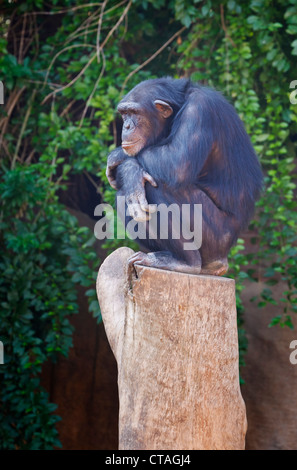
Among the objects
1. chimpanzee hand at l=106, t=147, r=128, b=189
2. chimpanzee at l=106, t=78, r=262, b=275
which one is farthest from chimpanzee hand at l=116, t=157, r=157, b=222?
chimpanzee hand at l=106, t=147, r=128, b=189

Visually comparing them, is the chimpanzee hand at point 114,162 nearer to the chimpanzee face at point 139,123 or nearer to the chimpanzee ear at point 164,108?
the chimpanzee face at point 139,123

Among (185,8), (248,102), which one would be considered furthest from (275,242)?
(185,8)

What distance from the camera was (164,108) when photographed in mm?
2502

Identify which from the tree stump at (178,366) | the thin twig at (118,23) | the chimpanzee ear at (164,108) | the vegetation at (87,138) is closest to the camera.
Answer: the tree stump at (178,366)

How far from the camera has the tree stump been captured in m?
2.06

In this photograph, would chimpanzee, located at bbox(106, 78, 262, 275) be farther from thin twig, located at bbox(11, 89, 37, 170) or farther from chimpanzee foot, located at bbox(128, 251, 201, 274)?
thin twig, located at bbox(11, 89, 37, 170)

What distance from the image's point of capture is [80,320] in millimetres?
4672

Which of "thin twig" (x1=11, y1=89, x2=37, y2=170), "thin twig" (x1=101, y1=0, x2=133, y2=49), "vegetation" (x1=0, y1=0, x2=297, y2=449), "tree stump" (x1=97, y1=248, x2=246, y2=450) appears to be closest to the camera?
"tree stump" (x1=97, y1=248, x2=246, y2=450)

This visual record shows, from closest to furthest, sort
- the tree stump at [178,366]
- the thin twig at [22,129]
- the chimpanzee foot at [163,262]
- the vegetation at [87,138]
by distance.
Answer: the tree stump at [178,366], the chimpanzee foot at [163,262], the vegetation at [87,138], the thin twig at [22,129]

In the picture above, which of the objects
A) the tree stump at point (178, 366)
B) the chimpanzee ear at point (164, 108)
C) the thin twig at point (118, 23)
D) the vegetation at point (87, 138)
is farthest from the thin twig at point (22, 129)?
the tree stump at point (178, 366)

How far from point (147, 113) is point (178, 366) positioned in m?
1.02

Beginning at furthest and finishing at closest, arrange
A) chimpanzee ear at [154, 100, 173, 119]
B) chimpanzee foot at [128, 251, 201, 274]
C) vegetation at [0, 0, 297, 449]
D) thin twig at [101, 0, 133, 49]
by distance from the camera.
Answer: thin twig at [101, 0, 133, 49], vegetation at [0, 0, 297, 449], chimpanzee ear at [154, 100, 173, 119], chimpanzee foot at [128, 251, 201, 274]

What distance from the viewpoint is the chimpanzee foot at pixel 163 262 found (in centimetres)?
229

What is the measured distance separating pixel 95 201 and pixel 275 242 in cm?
198
